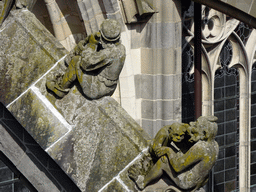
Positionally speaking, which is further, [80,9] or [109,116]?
[80,9]

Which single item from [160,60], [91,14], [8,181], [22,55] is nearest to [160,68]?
[160,60]

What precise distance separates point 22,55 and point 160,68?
136 inches

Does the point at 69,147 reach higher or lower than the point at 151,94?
higher

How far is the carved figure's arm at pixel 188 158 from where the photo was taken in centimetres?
345

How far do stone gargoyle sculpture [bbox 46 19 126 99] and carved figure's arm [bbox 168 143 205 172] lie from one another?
0.68 metres

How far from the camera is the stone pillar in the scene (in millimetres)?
7070

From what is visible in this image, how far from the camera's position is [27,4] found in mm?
4336

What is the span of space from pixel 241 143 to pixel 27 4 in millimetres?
6780

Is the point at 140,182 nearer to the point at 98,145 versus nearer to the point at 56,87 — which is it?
the point at 98,145

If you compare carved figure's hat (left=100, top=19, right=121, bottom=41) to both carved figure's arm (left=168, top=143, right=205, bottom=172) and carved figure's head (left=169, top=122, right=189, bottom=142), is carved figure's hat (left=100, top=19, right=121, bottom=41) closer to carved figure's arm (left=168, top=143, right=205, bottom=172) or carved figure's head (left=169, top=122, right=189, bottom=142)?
carved figure's head (left=169, top=122, right=189, bottom=142)

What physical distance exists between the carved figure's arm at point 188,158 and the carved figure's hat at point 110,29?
90cm

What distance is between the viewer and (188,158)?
3.45m

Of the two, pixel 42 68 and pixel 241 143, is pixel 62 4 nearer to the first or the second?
pixel 42 68

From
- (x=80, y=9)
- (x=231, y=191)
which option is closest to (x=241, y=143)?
(x=231, y=191)
